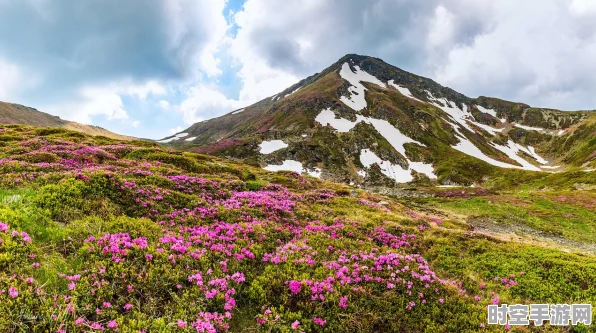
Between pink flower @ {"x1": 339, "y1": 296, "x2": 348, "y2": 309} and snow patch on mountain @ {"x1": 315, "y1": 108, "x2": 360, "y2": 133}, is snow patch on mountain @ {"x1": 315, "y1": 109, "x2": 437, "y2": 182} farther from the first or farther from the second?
pink flower @ {"x1": 339, "y1": 296, "x2": 348, "y2": 309}

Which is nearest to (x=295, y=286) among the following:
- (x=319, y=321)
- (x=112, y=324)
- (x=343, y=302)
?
(x=319, y=321)

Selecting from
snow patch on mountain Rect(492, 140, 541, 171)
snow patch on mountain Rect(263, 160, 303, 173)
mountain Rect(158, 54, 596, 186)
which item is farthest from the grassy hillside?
snow patch on mountain Rect(492, 140, 541, 171)

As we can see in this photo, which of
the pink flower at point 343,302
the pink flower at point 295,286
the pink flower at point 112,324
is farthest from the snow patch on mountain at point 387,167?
the pink flower at point 112,324

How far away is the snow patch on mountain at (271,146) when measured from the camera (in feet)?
438

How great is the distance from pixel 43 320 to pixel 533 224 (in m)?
52.7

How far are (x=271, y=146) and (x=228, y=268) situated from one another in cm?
12992

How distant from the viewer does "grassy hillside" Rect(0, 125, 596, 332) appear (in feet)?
22.7

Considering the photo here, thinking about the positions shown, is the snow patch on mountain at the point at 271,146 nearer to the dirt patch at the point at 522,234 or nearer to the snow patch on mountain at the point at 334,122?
the snow patch on mountain at the point at 334,122

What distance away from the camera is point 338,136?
147 meters

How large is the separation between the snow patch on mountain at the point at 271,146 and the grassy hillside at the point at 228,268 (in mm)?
116702

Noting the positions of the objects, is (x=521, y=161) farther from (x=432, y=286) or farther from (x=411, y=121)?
(x=432, y=286)

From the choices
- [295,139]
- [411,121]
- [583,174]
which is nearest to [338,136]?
[295,139]

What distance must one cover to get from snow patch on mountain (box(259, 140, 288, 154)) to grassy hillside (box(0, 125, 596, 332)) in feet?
383

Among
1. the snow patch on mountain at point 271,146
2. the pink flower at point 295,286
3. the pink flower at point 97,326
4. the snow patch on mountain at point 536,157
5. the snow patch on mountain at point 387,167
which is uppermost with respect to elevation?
the snow patch on mountain at point 536,157
